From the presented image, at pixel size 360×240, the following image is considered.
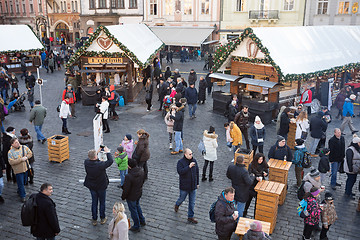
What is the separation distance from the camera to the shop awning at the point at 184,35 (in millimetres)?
38438

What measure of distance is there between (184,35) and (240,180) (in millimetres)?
33741

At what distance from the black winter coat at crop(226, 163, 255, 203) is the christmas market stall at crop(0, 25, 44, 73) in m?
21.9

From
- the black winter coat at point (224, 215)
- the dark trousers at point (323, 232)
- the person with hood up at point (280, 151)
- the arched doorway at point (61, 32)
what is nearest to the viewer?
the black winter coat at point (224, 215)

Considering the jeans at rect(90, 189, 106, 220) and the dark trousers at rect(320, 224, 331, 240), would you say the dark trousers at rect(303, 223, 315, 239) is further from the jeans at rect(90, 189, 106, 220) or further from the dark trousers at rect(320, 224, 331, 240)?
the jeans at rect(90, 189, 106, 220)

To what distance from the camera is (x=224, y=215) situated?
21.1 ft

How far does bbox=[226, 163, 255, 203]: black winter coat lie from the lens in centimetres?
738

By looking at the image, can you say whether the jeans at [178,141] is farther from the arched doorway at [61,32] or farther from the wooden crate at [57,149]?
the arched doorway at [61,32]

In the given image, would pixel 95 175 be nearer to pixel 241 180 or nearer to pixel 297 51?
pixel 241 180

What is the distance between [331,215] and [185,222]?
3139 millimetres

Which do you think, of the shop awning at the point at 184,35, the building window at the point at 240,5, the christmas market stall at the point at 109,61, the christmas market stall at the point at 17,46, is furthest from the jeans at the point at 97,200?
the building window at the point at 240,5

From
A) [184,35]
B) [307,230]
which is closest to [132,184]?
[307,230]

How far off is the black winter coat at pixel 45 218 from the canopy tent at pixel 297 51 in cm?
1116

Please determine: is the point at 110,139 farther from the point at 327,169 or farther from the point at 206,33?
the point at 206,33

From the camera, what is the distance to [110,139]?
13.6 m
